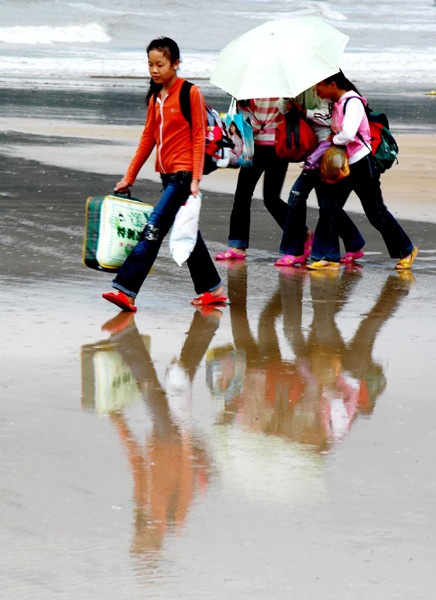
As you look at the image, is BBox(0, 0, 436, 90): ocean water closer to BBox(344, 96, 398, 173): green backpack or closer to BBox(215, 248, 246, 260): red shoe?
BBox(215, 248, 246, 260): red shoe

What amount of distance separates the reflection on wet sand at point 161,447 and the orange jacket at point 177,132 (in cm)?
113

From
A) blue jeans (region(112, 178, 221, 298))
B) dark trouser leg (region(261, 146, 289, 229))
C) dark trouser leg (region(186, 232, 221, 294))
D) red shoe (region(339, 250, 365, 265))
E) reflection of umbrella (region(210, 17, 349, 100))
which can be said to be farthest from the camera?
red shoe (region(339, 250, 365, 265))

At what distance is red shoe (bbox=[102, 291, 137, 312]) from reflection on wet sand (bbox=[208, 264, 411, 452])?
0.67 meters

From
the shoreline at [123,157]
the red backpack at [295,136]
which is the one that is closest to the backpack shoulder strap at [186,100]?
the red backpack at [295,136]

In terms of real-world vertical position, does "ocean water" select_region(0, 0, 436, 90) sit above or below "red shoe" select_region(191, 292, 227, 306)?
above

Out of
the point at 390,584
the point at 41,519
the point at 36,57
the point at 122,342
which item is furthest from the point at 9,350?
the point at 36,57

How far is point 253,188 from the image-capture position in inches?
323

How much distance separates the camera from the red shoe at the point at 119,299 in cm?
627

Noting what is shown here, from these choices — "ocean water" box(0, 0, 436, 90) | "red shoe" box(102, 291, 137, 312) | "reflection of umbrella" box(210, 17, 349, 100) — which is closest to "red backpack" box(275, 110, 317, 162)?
"reflection of umbrella" box(210, 17, 349, 100)

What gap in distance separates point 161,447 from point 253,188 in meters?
4.37

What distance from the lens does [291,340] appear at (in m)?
5.87

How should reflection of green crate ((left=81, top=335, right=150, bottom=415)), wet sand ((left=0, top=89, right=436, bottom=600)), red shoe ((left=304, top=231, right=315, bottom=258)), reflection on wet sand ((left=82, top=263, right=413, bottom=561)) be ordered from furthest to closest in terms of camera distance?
red shoe ((left=304, top=231, right=315, bottom=258)), reflection of green crate ((left=81, top=335, right=150, bottom=415)), reflection on wet sand ((left=82, top=263, right=413, bottom=561)), wet sand ((left=0, top=89, right=436, bottom=600))

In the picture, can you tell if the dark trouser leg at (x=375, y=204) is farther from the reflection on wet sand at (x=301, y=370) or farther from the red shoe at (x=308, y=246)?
the reflection on wet sand at (x=301, y=370)

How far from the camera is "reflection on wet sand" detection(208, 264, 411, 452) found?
14.6 feet
